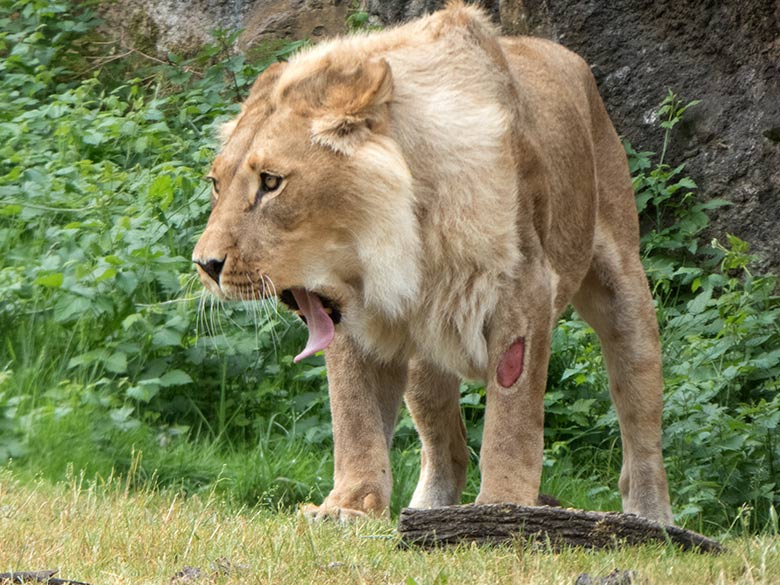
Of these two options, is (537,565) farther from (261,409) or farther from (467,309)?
(261,409)

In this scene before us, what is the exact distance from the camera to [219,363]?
22.8 ft

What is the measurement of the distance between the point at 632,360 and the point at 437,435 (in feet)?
2.95

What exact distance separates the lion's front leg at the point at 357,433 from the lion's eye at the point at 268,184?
2.72 feet

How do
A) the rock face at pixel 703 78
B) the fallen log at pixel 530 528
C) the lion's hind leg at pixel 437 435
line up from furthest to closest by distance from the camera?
the rock face at pixel 703 78, the lion's hind leg at pixel 437 435, the fallen log at pixel 530 528

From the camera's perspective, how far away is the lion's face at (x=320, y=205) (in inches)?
176

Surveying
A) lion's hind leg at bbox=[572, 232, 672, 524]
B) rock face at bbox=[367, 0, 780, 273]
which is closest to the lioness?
lion's hind leg at bbox=[572, 232, 672, 524]

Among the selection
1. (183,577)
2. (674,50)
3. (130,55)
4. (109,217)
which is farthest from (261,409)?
(130,55)

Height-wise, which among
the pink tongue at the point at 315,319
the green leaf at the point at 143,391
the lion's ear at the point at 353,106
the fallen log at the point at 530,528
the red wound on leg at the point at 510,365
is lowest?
the fallen log at the point at 530,528

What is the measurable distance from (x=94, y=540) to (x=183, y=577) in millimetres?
545

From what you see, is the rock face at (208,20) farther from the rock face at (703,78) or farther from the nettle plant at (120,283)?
the rock face at (703,78)

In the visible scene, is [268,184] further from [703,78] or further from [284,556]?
[703,78]

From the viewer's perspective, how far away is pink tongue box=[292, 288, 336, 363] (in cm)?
466

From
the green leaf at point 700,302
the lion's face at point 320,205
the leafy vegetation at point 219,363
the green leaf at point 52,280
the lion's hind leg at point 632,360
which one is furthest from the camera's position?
Result: the green leaf at point 700,302

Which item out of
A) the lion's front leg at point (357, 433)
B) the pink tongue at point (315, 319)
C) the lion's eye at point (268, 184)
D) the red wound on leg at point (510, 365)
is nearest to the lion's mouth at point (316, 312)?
the pink tongue at point (315, 319)
